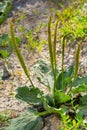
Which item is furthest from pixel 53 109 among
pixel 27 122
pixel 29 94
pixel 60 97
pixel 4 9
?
pixel 4 9

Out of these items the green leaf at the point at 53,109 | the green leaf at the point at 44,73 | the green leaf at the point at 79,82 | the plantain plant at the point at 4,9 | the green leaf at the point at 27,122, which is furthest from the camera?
the plantain plant at the point at 4,9

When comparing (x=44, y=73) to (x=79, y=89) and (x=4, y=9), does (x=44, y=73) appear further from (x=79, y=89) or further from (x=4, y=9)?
(x=4, y=9)

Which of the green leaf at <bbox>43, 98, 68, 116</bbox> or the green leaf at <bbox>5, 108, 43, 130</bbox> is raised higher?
the green leaf at <bbox>43, 98, 68, 116</bbox>

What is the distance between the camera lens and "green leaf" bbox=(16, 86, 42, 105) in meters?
3.41

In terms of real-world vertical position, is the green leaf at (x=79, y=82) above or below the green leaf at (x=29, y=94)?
above

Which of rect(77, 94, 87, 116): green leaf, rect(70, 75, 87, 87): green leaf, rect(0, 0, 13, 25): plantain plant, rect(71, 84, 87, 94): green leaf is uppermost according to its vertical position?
rect(0, 0, 13, 25): plantain plant

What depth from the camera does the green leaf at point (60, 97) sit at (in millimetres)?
3203

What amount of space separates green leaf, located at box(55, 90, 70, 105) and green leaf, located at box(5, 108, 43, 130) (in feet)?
0.78

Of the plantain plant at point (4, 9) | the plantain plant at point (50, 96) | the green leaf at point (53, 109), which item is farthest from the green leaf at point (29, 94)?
the plantain plant at point (4, 9)

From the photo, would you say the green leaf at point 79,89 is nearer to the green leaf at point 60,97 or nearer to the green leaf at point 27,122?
the green leaf at point 60,97

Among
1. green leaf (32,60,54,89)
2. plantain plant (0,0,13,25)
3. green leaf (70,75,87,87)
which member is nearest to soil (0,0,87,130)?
plantain plant (0,0,13,25)

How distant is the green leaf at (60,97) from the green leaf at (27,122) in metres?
0.24

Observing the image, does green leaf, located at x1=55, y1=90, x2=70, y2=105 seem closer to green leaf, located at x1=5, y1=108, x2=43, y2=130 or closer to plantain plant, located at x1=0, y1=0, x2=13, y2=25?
green leaf, located at x1=5, y1=108, x2=43, y2=130

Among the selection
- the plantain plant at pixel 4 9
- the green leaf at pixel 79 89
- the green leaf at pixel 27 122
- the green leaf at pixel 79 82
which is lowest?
the green leaf at pixel 27 122
